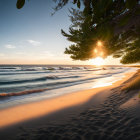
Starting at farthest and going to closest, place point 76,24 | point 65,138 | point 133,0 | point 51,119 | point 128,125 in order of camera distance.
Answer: point 76,24
point 51,119
point 128,125
point 65,138
point 133,0

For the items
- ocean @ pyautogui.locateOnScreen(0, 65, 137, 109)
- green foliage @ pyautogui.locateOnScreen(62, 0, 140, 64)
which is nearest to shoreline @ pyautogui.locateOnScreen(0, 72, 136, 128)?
ocean @ pyautogui.locateOnScreen(0, 65, 137, 109)

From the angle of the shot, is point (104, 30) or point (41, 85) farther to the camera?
point (41, 85)

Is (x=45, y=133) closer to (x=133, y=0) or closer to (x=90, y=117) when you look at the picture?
(x=90, y=117)

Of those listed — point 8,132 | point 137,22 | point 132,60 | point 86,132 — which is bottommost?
point 8,132

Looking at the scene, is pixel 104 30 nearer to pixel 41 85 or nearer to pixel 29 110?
pixel 29 110

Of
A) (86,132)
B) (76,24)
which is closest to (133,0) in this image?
(86,132)

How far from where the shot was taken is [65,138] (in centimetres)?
184

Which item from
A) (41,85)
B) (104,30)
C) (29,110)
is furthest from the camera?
(41,85)

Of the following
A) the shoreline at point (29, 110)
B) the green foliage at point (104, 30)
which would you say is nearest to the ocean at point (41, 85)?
the shoreline at point (29, 110)

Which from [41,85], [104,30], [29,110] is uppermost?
[104,30]

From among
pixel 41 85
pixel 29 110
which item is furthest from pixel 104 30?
pixel 41 85

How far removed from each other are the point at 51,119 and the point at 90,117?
1.02 m

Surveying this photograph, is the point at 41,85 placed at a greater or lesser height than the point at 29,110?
lesser

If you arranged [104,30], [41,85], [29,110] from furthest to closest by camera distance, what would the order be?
[41,85] → [29,110] → [104,30]
